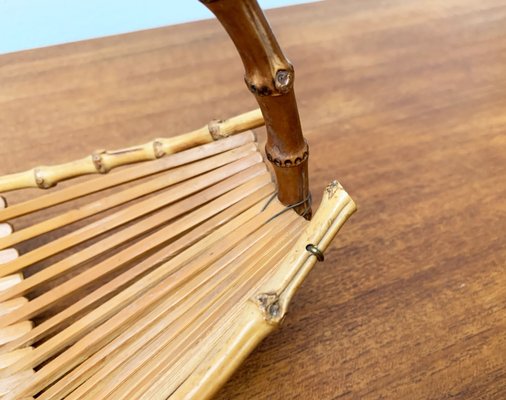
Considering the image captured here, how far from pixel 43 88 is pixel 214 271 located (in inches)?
22.1

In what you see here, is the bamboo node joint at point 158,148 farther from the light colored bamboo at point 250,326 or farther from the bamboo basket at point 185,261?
the light colored bamboo at point 250,326

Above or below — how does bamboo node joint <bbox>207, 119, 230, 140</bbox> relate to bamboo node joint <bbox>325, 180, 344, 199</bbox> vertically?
above

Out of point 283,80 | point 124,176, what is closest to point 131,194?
point 124,176

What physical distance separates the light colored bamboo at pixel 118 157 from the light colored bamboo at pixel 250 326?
0.62 feet

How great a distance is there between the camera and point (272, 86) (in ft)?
1.37

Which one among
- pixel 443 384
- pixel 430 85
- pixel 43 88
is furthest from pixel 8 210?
pixel 430 85

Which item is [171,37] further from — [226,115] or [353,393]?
[353,393]

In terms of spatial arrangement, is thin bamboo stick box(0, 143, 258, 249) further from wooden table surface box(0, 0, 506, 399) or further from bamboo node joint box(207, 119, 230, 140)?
wooden table surface box(0, 0, 506, 399)

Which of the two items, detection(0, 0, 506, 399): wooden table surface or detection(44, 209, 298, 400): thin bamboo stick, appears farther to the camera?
detection(0, 0, 506, 399): wooden table surface

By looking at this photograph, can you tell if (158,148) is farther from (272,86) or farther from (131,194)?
(272,86)

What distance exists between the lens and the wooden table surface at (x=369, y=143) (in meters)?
0.57

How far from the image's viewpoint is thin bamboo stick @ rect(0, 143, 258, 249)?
0.55m

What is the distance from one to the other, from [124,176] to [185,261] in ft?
0.42

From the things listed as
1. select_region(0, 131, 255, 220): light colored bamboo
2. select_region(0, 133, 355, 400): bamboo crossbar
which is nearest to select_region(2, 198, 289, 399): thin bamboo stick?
select_region(0, 133, 355, 400): bamboo crossbar
